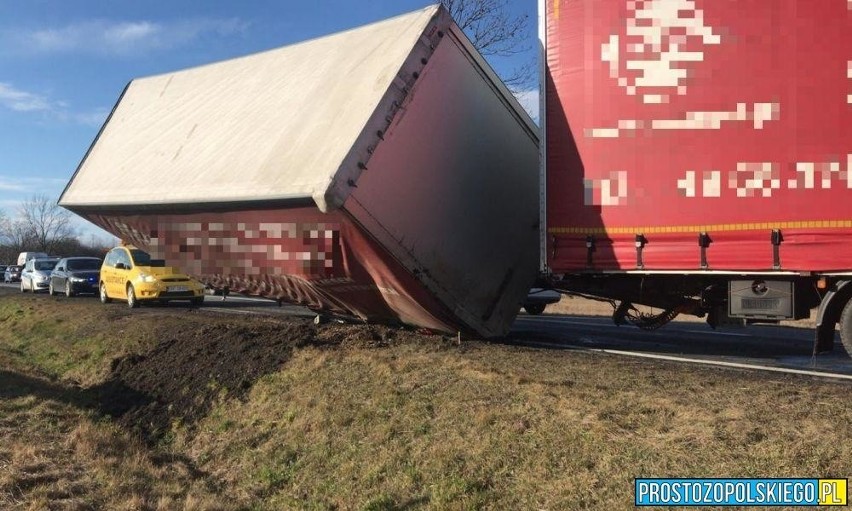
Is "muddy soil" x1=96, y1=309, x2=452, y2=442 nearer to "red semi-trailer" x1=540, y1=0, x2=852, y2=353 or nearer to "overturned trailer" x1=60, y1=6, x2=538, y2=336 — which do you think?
"overturned trailer" x1=60, y1=6, x2=538, y2=336

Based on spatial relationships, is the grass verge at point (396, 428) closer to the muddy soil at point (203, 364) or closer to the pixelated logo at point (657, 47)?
the muddy soil at point (203, 364)

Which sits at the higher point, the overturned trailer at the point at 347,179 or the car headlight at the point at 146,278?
the overturned trailer at the point at 347,179

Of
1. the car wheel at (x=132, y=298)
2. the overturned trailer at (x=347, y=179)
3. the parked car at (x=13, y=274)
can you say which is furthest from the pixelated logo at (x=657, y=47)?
the parked car at (x=13, y=274)

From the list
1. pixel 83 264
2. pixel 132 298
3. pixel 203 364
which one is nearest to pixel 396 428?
pixel 203 364

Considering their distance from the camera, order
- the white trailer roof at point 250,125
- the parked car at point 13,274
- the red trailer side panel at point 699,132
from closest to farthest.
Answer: the red trailer side panel at point 699,132
the white trailer roof at point 250,125
the parked car at point 13,274

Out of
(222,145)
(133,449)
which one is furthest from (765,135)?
(133,449)

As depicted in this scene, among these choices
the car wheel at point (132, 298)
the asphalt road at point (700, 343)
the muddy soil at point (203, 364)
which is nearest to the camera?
the asphalt road at point (700, 343)

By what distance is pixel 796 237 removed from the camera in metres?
6.10

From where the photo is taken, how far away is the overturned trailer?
6.19 metres

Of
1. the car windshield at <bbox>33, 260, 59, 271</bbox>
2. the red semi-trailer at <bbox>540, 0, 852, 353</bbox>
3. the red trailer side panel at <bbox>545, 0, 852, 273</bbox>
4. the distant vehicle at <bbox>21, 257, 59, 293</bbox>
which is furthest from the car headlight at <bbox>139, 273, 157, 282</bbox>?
the car windshield at <bbox>33, 260, 59, 271</bbox>

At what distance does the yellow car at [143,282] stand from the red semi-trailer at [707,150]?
10.4 m

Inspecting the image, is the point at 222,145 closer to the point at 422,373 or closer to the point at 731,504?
the point at 422,373

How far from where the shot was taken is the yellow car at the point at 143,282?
15.0 m

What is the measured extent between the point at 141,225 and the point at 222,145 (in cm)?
185
